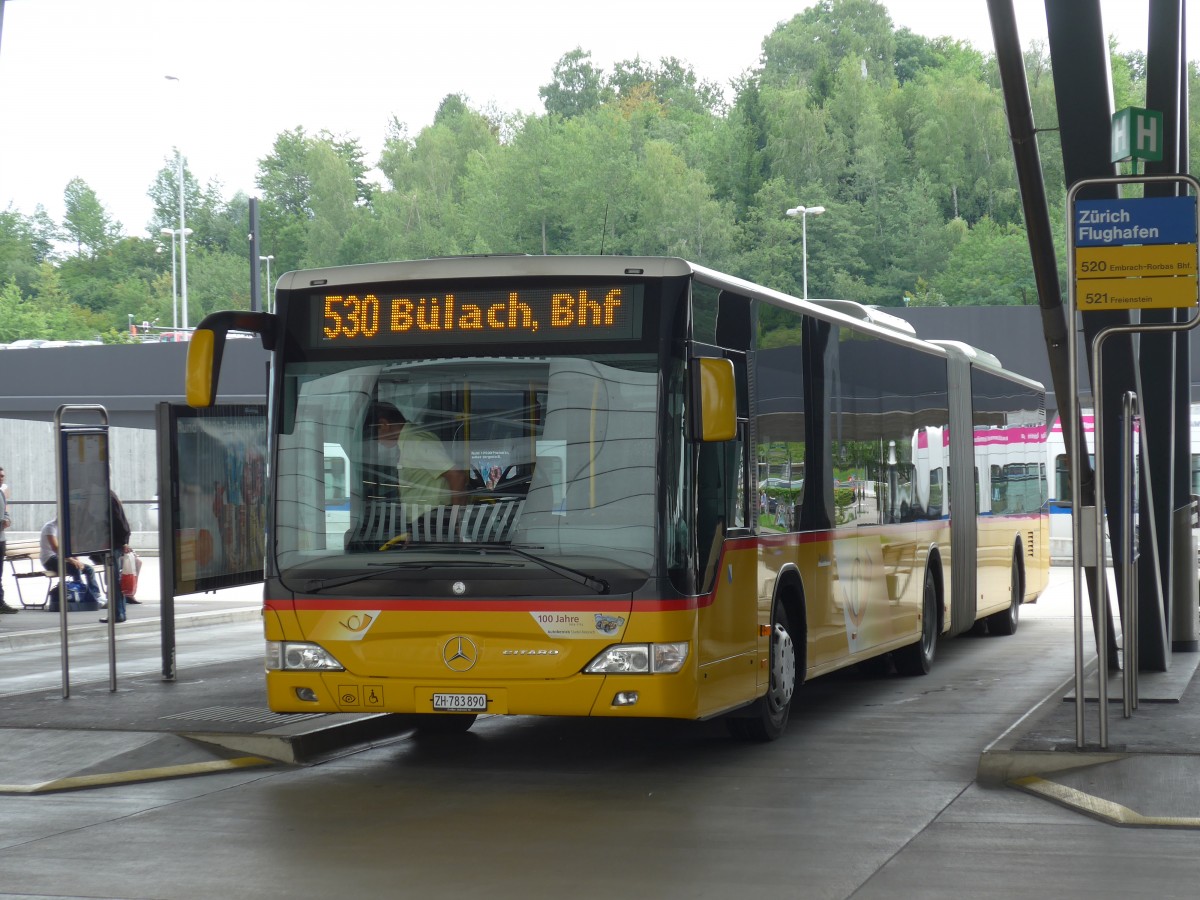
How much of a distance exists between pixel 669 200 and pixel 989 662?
92.6 metres

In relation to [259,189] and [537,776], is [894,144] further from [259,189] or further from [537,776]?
[537,776]

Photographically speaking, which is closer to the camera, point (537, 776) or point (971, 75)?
point (537, 776)

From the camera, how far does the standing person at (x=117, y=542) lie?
43.6 ft

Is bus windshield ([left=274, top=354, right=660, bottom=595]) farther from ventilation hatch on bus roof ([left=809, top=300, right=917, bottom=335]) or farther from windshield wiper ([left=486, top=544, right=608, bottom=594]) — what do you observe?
ventilation hatch on bus roof ([left=809, top=300, right=917, bottom=335])

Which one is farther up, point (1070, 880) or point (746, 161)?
point (746, 161)

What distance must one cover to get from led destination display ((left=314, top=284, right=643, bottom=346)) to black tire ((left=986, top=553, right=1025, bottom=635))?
11.8 meters

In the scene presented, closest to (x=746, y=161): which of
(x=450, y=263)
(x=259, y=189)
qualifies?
(x=259, y=189)

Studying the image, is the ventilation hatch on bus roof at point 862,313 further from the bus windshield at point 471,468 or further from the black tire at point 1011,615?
the black tire at point 1011,615

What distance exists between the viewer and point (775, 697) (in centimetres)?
1107

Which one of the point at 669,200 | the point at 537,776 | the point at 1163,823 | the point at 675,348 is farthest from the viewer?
the point at 669,200

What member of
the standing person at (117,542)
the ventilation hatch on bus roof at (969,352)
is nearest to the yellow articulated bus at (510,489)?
the standing person at (117,542)

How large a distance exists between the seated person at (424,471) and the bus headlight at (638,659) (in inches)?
43.8

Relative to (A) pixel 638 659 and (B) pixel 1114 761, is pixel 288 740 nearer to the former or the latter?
(A) pixel 638 659

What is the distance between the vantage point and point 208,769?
10.2 m
